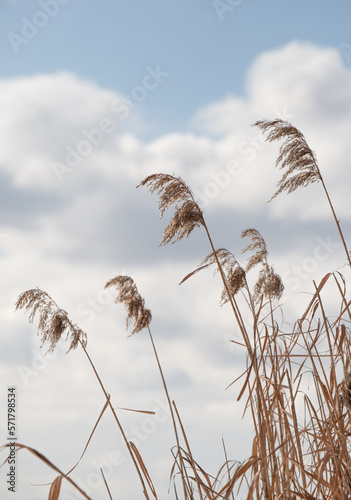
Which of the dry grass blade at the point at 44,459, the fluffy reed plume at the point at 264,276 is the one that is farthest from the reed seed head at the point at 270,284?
the dry grass blade at the point at 44,459

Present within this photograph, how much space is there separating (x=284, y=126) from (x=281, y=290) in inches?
50.5

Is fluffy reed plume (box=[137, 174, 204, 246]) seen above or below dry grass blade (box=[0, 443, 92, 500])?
above

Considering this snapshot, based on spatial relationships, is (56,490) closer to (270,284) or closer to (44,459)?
(44,459)

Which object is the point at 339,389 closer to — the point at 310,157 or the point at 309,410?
the point at 309,410

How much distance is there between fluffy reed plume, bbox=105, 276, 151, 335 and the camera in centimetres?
407

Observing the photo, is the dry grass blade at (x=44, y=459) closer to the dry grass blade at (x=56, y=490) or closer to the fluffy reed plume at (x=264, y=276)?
the dry grass blade at (x=56, y=490)

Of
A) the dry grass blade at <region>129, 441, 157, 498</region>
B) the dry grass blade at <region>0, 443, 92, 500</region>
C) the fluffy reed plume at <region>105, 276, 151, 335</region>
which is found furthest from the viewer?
the fluffy reed plume at <region>105, 276, 151, 335</region>

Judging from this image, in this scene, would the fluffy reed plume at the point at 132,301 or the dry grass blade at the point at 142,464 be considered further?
the fluffy reed plume at the point at 132,301

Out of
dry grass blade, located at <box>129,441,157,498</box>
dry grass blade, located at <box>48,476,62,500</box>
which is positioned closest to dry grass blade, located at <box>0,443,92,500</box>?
dry grass blade, located at <box>48,476,62,500</box>

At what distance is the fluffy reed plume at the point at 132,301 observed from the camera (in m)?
4.07

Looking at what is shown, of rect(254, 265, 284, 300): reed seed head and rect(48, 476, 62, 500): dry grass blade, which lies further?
rect(254, 265, 284, 300): reed seed head

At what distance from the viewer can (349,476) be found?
256cm

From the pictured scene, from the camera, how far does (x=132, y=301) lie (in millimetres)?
4066

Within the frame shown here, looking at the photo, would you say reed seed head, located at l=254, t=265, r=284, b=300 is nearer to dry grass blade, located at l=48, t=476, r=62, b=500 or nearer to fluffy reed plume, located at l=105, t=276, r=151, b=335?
fluffy reed plume, located at l=105, t=276, r=151, b=335
